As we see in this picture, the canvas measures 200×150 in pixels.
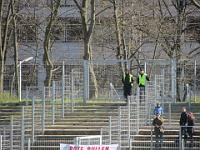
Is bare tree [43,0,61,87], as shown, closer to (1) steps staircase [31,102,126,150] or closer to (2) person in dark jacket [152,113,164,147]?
(1) steps staircase [31,102,126,150]

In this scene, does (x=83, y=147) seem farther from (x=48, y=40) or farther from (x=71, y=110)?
(x=48, y=40)

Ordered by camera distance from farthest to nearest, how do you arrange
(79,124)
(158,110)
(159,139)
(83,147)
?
(79,124), (158,110), (159,139), (83,147)

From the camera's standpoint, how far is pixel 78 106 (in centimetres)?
3853

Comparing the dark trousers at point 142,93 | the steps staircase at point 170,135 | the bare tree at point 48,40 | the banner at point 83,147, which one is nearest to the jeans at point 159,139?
the steps staircase at point 170,135

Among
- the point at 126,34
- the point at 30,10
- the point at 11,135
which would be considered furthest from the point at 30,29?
the point at 11,135

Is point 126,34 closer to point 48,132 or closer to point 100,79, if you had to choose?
point 100,79

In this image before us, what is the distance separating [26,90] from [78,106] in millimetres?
2354

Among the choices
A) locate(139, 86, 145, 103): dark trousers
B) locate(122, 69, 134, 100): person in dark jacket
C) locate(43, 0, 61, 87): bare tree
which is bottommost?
locate(139, 86, 145, 103): dark trousers

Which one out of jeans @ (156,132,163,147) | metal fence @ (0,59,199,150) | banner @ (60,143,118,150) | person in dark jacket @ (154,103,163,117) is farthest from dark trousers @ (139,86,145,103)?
banner @ (60,143,118,150)

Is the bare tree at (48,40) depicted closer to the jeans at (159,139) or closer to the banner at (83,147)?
the jeans at (159,139)

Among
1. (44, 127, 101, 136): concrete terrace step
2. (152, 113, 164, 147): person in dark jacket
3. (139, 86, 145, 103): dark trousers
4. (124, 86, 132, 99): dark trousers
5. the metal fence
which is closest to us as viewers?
the metal fence

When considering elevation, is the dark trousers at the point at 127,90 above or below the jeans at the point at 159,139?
above

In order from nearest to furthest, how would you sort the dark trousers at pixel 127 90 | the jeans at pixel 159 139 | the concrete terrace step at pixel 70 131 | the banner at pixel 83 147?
the banner at pixel 83 147, the jeans at pixel 159 139, the concrete terrace step at pixel 70 131, the dark trousers at pixel 127 90

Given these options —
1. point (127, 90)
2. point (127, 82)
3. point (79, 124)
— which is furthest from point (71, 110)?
point (127, 82)
